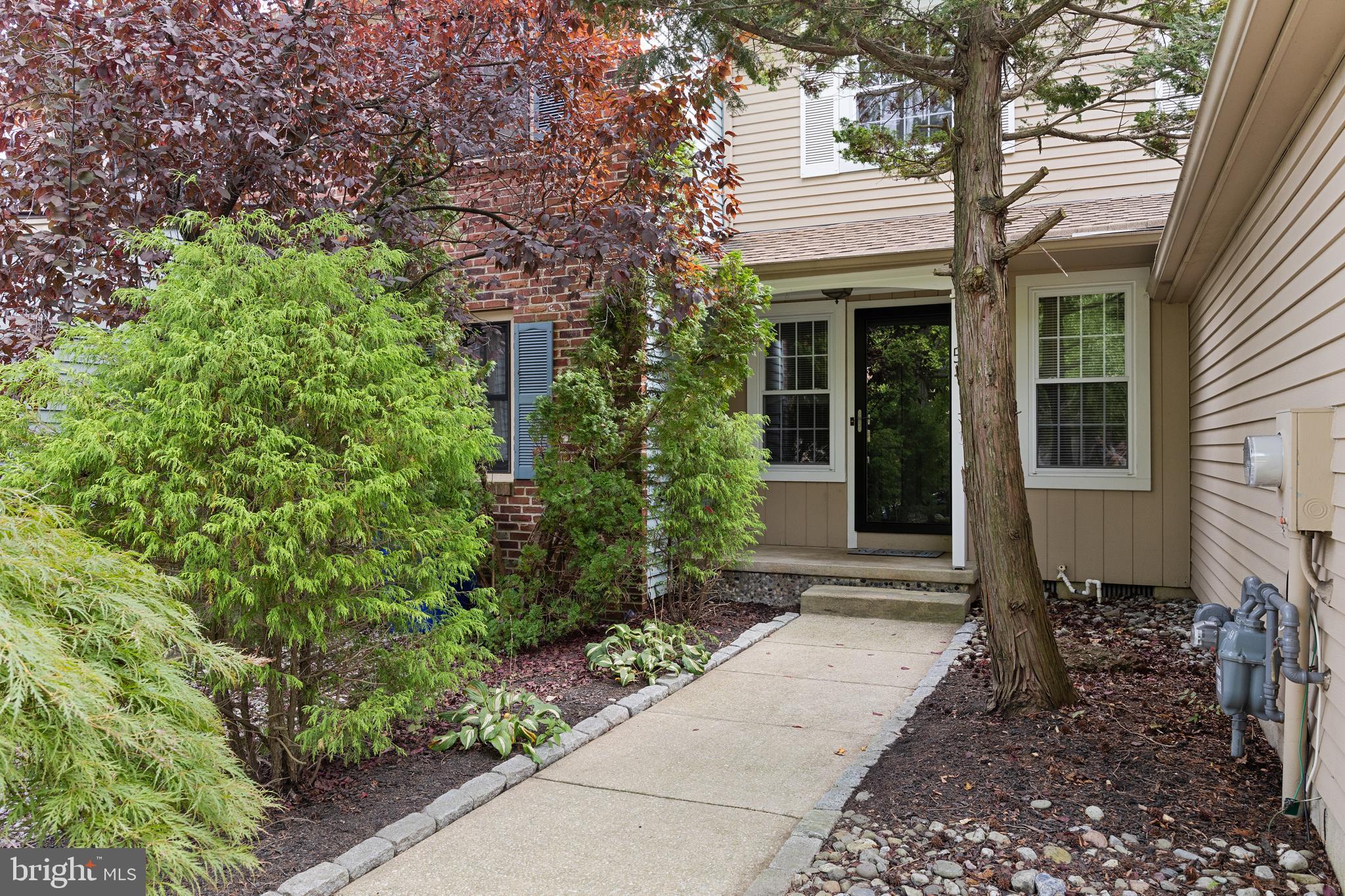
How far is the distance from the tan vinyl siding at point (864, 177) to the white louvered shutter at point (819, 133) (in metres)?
0.06

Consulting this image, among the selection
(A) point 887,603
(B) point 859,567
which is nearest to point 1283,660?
(A) point 887,603

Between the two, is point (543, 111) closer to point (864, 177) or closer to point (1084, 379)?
point (864, 177)

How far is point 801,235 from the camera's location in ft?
26.9

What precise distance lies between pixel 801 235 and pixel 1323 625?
5.89 meters

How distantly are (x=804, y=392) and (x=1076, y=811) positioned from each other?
5778mm

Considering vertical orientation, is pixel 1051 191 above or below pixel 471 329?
above

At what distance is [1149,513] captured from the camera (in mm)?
7156

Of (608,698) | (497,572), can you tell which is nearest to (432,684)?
(608,698)

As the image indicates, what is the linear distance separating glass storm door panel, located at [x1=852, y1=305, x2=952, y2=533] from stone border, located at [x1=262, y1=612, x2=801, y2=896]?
372 centimetres

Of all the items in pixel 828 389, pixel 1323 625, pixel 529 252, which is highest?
pixel 529 252

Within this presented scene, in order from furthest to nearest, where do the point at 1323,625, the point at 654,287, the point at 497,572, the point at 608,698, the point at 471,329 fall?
the point at 471,329
the point at 497,572
the point at 654,287
the point at 608,698
the point at 1323,625

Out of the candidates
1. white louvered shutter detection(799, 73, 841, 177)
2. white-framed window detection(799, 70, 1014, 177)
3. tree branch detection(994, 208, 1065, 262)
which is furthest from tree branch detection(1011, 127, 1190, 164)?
white louvered shutter detection(799, 73, 841, 177)

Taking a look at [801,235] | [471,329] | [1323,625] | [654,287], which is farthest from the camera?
[801,235]

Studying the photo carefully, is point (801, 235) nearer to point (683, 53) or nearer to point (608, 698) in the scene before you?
point (683, 53)
